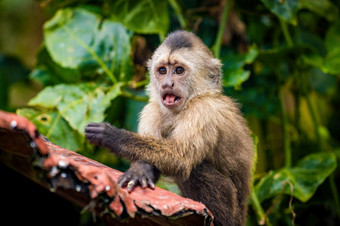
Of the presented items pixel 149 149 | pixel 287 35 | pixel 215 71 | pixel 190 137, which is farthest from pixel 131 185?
pixel 287 35

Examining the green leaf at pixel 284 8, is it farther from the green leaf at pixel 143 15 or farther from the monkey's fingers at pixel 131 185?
the monkey's fingers at pixel 131 185

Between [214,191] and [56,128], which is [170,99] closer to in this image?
[214,191]

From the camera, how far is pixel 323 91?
6.09 meters

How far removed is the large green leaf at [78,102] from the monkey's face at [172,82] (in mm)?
689

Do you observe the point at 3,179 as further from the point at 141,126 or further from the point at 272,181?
the point at 272,181

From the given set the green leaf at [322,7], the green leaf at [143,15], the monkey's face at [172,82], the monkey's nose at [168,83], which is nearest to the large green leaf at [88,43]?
the green leaf at [143,15]

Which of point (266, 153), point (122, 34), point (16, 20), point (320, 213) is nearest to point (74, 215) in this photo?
point (122, 34)

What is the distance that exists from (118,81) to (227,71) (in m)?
1.18

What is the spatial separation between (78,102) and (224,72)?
4.88ft

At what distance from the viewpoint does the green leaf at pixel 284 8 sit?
4.52 m

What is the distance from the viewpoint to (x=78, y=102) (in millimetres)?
4238

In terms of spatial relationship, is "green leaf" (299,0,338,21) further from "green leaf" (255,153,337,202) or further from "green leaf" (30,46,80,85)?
"green leaf" (30,46,80,85)

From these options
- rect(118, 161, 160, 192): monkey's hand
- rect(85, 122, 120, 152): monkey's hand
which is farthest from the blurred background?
rect(118, 161, 160, 192): monkey's hand

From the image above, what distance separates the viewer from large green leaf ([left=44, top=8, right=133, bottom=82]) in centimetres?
464
